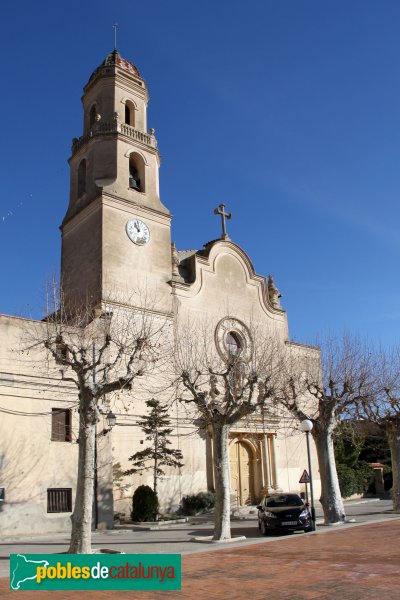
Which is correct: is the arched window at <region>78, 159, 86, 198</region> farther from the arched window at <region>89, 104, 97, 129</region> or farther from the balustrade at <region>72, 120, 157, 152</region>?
the arched window at <region>89, 104, 97, 129</region>

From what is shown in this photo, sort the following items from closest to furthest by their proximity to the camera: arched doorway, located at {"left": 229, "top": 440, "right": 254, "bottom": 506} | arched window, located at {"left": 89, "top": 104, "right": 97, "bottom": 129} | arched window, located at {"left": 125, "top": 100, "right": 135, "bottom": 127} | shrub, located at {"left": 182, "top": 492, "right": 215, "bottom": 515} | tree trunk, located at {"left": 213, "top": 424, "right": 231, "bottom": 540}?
tree trunk, located at {"left": 213, "top": 424, "right": 231, "bottom": 540} < shrub, located at {"left": 182, "top": 492, "right": 215, "bottom": 515} < arched doorway, located at {"left": 229, "top": 440, "right": 254, "bottom": 506} < arched window, located at {"left": 125, "top": 100, "right": 135, "bottom": 127} < arched window, located at {"left": 89, "top": 104, "right": 97, "bottom": 129}

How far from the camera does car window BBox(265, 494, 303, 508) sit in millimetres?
19656

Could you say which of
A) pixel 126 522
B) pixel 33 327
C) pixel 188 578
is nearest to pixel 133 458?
pixel 126 522

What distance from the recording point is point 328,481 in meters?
21.5

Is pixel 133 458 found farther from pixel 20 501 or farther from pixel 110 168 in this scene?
pixel 110 168

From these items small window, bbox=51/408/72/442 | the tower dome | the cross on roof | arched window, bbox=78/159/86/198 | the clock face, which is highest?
the tower dome

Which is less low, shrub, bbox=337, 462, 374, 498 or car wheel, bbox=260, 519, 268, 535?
shrub, bbox=337, 462, 374, 498

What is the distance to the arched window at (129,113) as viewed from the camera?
31594 millimetres

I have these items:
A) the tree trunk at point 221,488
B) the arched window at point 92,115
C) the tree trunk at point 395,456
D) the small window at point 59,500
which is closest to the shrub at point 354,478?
the tree trunk at point 395,456

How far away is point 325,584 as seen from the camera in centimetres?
1007

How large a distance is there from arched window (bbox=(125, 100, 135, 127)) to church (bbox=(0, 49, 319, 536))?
0.06 metres

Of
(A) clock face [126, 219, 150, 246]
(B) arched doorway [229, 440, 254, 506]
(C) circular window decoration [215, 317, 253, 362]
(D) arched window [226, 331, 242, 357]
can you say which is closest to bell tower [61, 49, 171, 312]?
(A) clock face [126, 219, 150, 246]

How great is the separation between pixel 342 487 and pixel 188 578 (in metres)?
26.4

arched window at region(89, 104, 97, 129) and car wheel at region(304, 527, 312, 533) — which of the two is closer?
car wheel at region(304, 527, 312, 533)
